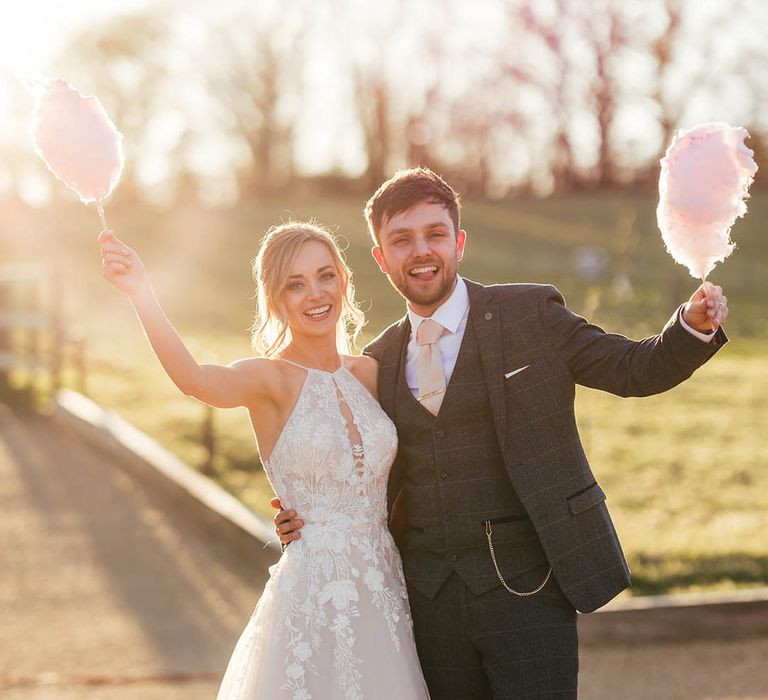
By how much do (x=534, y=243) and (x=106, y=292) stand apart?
14.8 metres

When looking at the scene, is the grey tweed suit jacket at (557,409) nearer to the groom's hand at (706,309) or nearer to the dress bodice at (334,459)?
the groom's hand at (706,309)

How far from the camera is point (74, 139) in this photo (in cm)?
351

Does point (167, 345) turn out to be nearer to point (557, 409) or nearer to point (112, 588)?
point (557, 409)

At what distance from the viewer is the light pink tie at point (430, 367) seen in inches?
151

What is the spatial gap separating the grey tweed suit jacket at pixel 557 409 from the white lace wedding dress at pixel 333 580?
0.45m

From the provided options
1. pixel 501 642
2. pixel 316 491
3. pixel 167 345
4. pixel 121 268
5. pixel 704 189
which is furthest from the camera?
pixel 316 491

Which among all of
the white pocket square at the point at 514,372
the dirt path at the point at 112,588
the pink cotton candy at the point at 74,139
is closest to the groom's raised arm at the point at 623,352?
the white pocket square at the point at 514,372

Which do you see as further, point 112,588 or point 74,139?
point 112,588

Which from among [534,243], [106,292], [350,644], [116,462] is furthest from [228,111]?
[350,644]

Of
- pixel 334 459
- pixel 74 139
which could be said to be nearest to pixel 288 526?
pixel 334 459

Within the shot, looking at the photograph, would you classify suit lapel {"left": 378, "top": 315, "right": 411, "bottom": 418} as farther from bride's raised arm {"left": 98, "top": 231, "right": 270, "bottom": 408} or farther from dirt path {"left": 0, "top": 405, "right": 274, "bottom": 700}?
dirt path {"left": 0, "top": 405, "right": 274, "bottom": 700}

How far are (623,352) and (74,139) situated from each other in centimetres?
177

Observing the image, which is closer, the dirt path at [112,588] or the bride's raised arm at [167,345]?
the bride's raised arm at [167,345]

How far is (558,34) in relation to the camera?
46.4m
